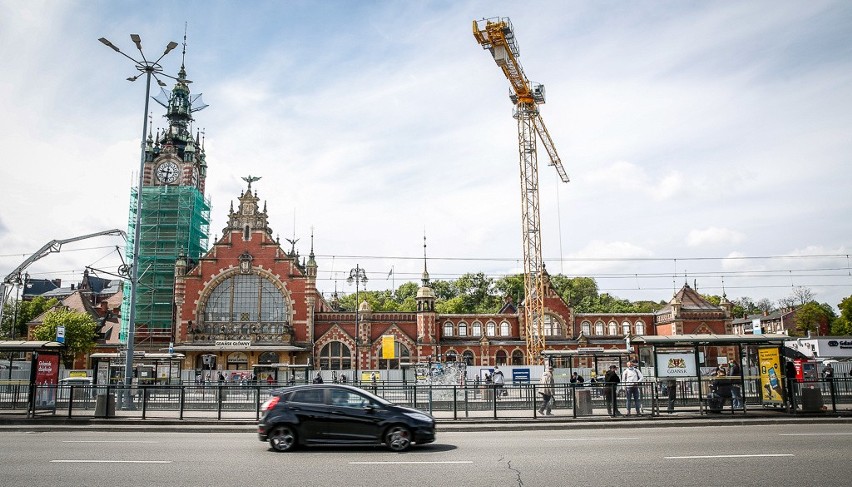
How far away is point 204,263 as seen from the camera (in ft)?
201

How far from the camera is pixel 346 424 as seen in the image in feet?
49.9

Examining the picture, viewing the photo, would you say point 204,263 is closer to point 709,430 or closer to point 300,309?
point 300,309

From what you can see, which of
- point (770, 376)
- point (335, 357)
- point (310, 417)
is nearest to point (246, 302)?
point (335, 357)

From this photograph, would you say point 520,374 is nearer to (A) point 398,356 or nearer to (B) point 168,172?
(A) point 398,356

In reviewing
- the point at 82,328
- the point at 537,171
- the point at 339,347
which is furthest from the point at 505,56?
the point at 82,328

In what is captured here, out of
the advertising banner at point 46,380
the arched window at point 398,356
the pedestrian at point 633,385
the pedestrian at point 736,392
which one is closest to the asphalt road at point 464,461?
the pedestrian at point 633,385

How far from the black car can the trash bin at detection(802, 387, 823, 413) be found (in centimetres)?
1462

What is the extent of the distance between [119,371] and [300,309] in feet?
62.3

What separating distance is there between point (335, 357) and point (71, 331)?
23857 millimetres

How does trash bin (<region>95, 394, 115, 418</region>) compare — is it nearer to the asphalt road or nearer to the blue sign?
the asphalt road

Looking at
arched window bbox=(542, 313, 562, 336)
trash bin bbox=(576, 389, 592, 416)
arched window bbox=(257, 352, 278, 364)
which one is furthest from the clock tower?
trash bin bbox=(576, 389, 592, 416)

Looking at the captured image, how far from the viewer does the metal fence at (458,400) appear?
22.6 metres

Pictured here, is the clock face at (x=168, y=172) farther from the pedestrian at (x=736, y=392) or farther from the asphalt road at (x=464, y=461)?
the pedestrian at (x=736, y=392)

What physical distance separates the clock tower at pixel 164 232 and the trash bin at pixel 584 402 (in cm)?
4803
